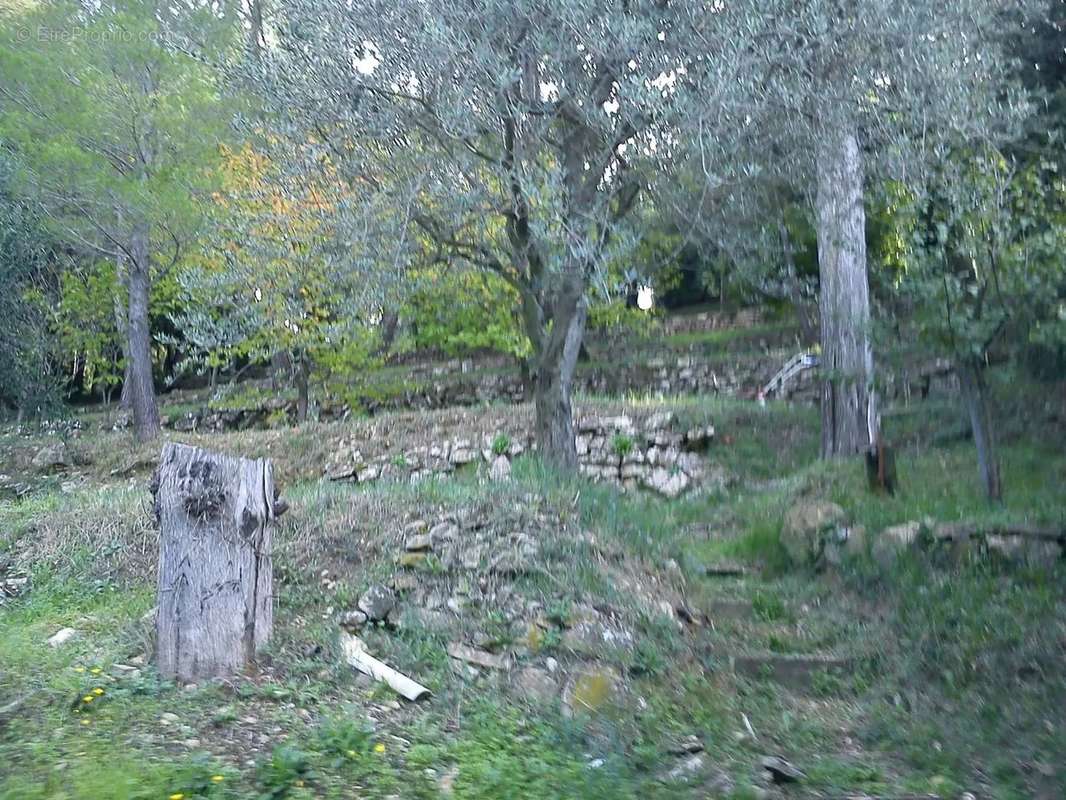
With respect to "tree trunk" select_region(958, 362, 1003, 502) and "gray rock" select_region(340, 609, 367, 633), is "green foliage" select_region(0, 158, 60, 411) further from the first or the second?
"tree trunk" select_region(958, 362, 1003, 502)

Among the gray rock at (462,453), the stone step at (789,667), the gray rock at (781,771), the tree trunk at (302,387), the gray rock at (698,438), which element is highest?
the tree trunk at (302,387)

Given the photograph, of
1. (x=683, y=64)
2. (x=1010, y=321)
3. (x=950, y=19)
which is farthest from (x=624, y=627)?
(x=950, y=19)

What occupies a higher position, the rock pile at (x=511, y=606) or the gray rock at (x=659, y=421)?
the gray rock at (x=659, y=421)

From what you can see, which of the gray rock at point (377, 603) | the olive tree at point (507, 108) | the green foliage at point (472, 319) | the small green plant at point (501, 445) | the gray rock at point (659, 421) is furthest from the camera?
the green foliage at point (472, 319)

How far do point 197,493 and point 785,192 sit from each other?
9.19 metres

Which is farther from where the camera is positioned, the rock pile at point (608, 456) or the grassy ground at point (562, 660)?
the rock pile at point (608, 456)

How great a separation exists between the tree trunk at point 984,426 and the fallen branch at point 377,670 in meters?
5.94

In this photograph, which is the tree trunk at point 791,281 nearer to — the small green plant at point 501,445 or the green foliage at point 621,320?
the green foliage at point 621,320

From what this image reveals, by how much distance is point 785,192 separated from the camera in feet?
44.1

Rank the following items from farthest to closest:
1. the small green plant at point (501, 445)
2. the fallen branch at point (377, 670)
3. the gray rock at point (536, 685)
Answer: the small green plant at point (501, 445) → the gray rock at point (536, 685) → the fallen branch at point (377, 670)

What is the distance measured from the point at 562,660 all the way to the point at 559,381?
4.95 metres

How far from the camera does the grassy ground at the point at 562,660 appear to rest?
5645 mm

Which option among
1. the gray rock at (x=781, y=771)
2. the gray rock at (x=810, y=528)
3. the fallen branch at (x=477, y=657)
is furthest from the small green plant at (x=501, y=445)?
the gray rock at (x=781, y=771)

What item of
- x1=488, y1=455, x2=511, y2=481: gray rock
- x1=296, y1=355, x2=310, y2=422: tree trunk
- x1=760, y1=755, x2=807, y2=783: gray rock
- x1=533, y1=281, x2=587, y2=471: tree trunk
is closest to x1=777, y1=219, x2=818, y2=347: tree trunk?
x1=533, y1=281, x2=587, y2=471: tree trunk
